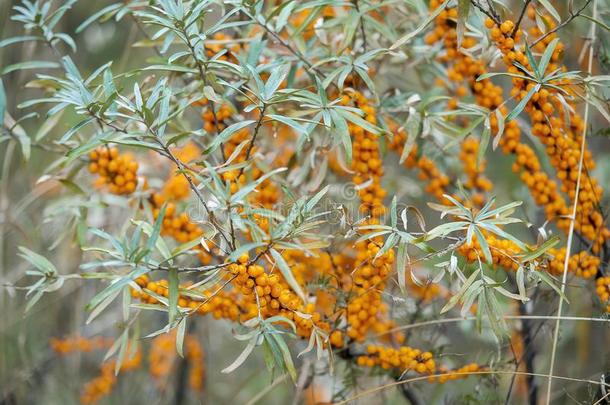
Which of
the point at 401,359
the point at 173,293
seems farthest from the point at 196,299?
the point at 401,359

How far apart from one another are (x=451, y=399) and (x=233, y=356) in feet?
4.54

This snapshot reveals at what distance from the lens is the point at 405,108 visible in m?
1.21

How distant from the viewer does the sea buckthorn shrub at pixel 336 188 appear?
92 centimetres

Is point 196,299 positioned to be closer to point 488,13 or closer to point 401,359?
point 401,359

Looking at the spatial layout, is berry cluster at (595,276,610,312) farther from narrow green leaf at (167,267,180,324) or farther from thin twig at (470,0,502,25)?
narrow green leaf at (167,267,180,324)

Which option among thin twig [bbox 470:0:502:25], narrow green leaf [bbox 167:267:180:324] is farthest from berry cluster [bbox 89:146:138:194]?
thin twig [bbox 470:0:502:25]

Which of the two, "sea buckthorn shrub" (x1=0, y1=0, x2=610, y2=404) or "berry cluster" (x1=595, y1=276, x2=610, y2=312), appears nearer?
"sea buckthorn shrub" (x1=0, y1=0, x2=610, y2=404)

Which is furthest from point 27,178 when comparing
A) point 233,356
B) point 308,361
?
point 308,361

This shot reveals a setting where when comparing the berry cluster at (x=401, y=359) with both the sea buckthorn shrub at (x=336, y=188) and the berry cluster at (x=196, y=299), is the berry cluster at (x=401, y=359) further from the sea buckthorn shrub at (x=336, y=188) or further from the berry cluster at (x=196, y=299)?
the berry cluster at (x=196, y=299)

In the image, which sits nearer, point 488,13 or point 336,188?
point 488,13

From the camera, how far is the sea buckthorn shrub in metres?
0.92

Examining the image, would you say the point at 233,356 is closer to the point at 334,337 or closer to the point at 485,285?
the point at 334,337

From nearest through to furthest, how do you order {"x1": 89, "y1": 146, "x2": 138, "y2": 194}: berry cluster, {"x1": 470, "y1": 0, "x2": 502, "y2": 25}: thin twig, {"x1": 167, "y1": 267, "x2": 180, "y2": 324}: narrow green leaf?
{"x1": 167, "y1": 267, "x2": 180, "y2": 324}: narrow green leaf → {"x1": 470, "y1": 0, "x2": 502, "y2": 25}: thin twig → {"x1": 89, "y1": 146, "x2": 138, "y2": 194}: berry cluster

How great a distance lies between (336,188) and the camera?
1514mm
